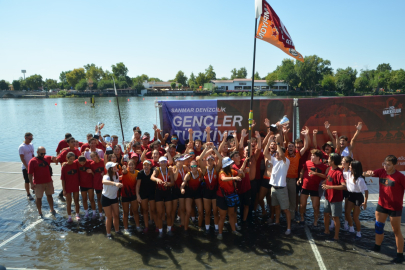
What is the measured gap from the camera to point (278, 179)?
20.3 feet

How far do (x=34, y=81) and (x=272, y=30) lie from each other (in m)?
182

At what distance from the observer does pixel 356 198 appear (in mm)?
5914

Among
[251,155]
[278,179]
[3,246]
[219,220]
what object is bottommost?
[3,246]

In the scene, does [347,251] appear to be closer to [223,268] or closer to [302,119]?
[223,268]

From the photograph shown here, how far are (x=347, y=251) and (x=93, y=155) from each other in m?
6.01

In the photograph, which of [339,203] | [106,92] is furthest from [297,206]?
[106,92]

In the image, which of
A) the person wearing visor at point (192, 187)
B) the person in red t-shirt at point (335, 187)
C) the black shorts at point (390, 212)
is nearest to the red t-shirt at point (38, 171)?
the person wearing visor at point (192, 187)

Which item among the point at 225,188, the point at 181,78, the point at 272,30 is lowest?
the point at 225,188

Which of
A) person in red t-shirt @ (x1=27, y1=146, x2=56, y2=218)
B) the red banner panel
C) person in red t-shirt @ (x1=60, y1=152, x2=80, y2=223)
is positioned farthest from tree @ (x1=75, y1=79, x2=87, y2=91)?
the red banner panel

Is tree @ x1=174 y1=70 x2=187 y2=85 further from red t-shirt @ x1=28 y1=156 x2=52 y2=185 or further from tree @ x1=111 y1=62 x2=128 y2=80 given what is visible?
red t-shirt @ x1=28 y1=156 x2=52 y2=185

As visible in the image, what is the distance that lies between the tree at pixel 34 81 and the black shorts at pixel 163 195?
18025 centimetres

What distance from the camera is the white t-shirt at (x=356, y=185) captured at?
18.5ft

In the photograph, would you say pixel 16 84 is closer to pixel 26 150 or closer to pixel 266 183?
pixel 26 150

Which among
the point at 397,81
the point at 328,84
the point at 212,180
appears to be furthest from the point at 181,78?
the point at 212,180
